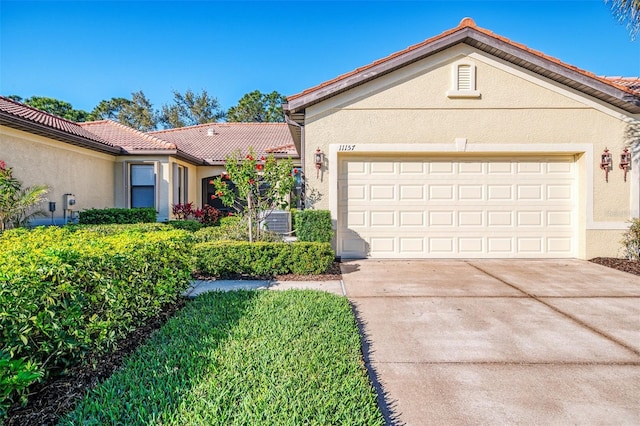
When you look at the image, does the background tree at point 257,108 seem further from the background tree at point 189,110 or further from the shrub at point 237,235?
the shrub at point 237,235

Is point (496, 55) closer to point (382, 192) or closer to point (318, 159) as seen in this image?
point (382, 192)

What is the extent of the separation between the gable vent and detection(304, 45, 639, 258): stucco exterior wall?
0.20 m

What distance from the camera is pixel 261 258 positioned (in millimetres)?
7125

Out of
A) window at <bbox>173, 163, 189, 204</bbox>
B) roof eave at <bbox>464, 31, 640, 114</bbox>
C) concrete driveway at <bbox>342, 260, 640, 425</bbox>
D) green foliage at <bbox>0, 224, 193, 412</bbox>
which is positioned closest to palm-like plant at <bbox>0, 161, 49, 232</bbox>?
green foliage at <bbox>0, 224, 193, 412</bbox>

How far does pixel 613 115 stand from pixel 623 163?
3.81 feet

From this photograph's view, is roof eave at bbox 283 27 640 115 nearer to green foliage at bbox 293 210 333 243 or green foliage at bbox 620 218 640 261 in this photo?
green foliage at bbox 293 210 333 243

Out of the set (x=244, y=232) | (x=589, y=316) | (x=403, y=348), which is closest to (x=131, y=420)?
(x=403, y=348)

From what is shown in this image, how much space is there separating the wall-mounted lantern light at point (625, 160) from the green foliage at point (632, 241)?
44.0 inches

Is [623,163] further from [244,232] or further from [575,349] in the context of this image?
[244,232]

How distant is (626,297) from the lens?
5781 millimetres

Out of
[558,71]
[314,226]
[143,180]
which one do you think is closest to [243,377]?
[314,226]

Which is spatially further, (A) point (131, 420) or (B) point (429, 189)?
(B) point (429, 189)

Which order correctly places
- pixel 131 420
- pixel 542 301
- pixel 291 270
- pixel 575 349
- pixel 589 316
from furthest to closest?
pixel 291 270 < pixel 542 301 < pixel 589 316 < pixel 575 349 < pixel 131 420

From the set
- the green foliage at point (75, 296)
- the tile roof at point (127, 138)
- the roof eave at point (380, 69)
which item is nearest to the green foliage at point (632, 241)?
the roof eave at point (380, 69)
